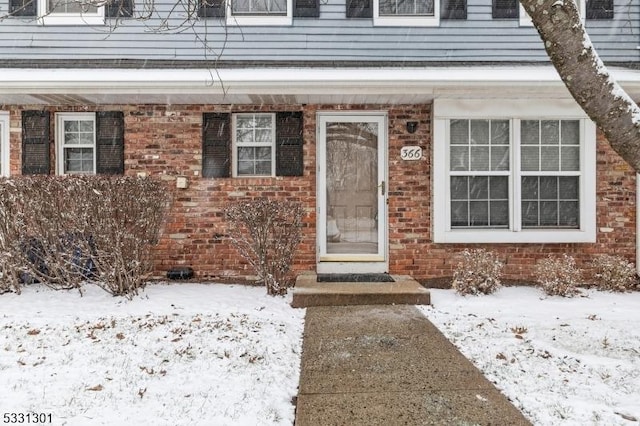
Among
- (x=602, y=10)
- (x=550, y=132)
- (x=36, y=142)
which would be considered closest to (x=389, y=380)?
(x=550, y=132)

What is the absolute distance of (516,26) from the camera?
266 inches

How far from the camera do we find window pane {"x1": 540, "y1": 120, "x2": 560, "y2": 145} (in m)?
6.33

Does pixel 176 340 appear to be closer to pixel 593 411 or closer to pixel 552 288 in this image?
pixel 593 411

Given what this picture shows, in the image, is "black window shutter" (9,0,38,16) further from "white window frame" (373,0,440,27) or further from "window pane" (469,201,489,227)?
"window pane" (469,201,489,227)

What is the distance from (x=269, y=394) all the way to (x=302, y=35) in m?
5.40

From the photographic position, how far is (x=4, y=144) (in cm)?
646

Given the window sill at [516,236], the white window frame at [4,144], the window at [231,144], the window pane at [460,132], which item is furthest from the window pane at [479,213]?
the white window frame at [4,144]

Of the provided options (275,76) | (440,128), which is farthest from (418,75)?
(275,76)

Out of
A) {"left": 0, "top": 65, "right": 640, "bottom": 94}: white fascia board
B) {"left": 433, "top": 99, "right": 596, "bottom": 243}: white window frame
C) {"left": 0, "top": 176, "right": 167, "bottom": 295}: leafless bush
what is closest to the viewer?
{"left": 0, "top": 176, "right": 167, "bottom": 295}: leafless bush

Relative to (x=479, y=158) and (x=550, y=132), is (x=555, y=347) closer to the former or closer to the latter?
(x=479, y=158)

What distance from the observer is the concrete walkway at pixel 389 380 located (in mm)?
2502

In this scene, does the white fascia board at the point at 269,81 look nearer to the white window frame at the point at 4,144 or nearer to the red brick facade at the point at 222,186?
the red brick facade at the point at 222,186

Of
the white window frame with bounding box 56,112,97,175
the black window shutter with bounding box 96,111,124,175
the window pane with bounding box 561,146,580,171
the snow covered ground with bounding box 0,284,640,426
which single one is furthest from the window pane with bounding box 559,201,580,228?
the white window frame with bounding box 56,112,97,175

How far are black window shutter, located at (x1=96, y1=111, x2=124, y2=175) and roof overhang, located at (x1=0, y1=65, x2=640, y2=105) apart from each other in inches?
11.1
